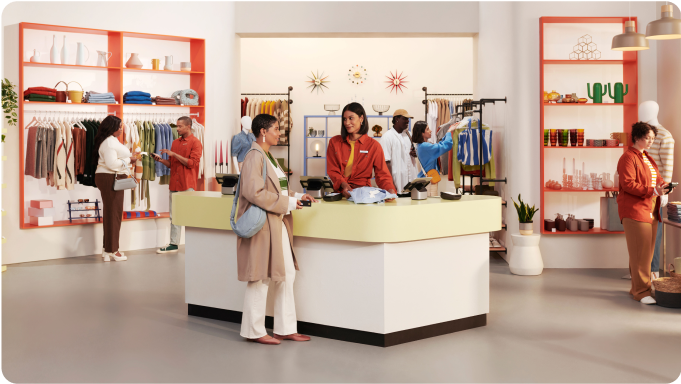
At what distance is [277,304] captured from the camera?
3.88 metres

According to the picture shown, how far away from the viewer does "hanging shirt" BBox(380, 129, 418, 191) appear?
6727 millimetres

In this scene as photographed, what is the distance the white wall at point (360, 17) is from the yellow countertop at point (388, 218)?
4.42 m

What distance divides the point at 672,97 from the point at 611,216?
1381mm

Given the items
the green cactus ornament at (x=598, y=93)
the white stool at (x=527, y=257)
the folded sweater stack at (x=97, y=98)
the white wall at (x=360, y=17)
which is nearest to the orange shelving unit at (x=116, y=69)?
the folded sweater stack at (x=97, y=98)

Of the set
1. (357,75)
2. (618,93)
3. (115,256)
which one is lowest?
(115,256)

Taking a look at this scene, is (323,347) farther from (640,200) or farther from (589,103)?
(589,103)

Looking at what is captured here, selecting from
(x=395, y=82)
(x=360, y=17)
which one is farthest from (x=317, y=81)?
(x=360, y=17)

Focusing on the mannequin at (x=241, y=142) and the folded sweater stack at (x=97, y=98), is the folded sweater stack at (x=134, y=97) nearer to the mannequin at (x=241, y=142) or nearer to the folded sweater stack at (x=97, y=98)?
the folded sweater stack at (x=97, y=98)

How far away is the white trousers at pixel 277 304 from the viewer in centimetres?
382

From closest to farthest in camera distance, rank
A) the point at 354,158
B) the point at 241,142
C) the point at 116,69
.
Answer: the point at 354,158 < the point at 116,69 < the point at 241,142

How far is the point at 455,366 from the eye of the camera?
343 centimetres

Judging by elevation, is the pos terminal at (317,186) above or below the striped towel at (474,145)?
below

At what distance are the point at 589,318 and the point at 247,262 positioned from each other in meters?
2.60

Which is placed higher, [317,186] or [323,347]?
→ [317,186]
